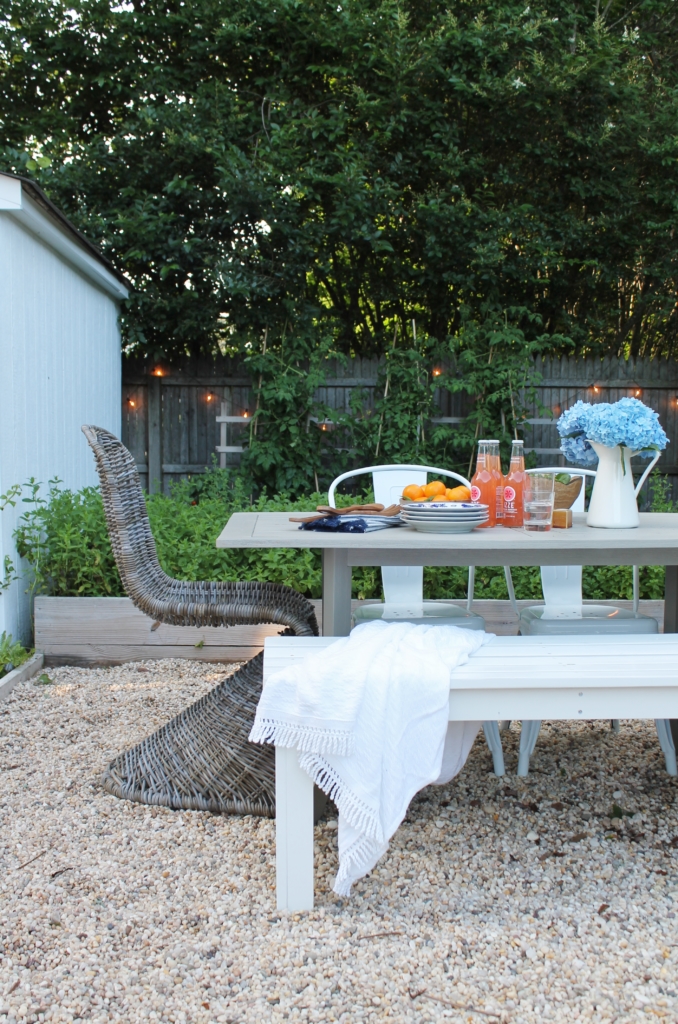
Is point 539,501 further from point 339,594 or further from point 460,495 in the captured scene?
point 339,594

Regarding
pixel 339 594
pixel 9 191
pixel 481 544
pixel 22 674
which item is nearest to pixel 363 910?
pixel 339 594

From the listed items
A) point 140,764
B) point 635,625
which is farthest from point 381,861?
point 635,625

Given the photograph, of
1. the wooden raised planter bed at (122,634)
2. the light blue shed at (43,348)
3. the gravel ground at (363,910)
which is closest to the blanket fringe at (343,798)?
the gravel ground at (363,910)

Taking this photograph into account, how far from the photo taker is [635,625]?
272cm

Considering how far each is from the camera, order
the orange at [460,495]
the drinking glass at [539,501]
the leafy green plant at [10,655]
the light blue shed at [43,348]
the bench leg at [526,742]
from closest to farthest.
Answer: the drinking glass at [539,501] < the orange at [460,495] < the bench leg at [526,742] < the leafy green plant at [10,655] < the light blue shed at [43,348]

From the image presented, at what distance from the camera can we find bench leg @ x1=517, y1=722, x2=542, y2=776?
243cm

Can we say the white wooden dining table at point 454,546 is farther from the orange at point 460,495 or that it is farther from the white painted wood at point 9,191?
the white painted wood at point 9,191

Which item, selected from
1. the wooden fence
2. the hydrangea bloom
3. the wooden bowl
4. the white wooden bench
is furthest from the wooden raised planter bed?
the wooden fence

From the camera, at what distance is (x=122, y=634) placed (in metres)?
3.76

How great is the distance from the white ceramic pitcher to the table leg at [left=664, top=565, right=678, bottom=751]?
0.40 meters

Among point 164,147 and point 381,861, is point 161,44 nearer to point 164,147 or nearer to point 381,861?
point 164,147

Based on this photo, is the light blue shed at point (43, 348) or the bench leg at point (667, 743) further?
the light blue shed at point (43, 348)

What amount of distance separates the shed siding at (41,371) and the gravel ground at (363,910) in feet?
4.85

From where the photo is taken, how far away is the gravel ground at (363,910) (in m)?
1.48
